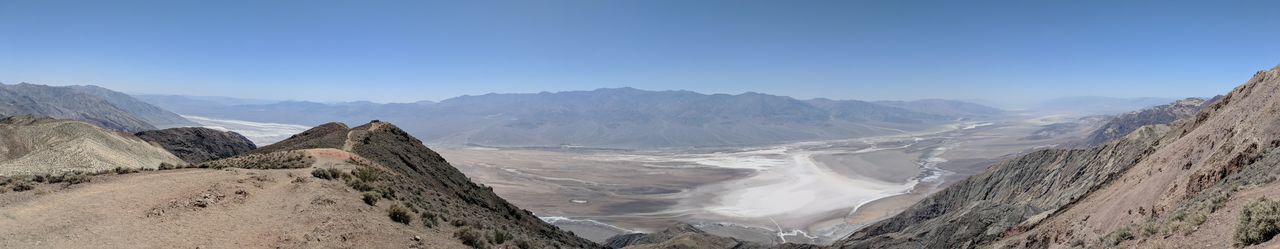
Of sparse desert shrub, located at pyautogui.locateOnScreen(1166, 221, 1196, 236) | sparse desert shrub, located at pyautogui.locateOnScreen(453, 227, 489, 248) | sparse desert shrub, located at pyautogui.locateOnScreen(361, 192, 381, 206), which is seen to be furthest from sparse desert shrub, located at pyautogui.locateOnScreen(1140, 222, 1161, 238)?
sparse desert shrub, located at pyautogui.locateOnScreen(361, 192, 381, 206)

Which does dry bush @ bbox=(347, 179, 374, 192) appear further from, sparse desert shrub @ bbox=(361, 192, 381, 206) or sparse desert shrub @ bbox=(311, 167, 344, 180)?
sparse desert shrub @ bbox=(361, 192, 381, 206)

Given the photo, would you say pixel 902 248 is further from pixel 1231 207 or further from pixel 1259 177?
pixel 1231 207

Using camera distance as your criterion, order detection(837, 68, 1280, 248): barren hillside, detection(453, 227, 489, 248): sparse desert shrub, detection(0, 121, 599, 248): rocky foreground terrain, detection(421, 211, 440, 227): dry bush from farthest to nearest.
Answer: detection(421, 211, 440, 227): dry bush → detection(453, 227, 489, 248): sparse desert shrub → detection(0, 121, 599, 248): rocky foreground terrain → detection(837, 68, 1280, 248): barren hillside

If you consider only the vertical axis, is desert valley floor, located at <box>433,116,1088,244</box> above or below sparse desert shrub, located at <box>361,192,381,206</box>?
below

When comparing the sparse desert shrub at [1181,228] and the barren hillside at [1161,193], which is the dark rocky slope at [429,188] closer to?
the sparse desert shrub at [1181,228]

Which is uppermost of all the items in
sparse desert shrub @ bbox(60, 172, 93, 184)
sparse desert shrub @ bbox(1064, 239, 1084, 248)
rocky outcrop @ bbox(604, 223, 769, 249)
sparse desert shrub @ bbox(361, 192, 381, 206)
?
sparse desert shrub @ bbox(60, 172, 93, 184)
